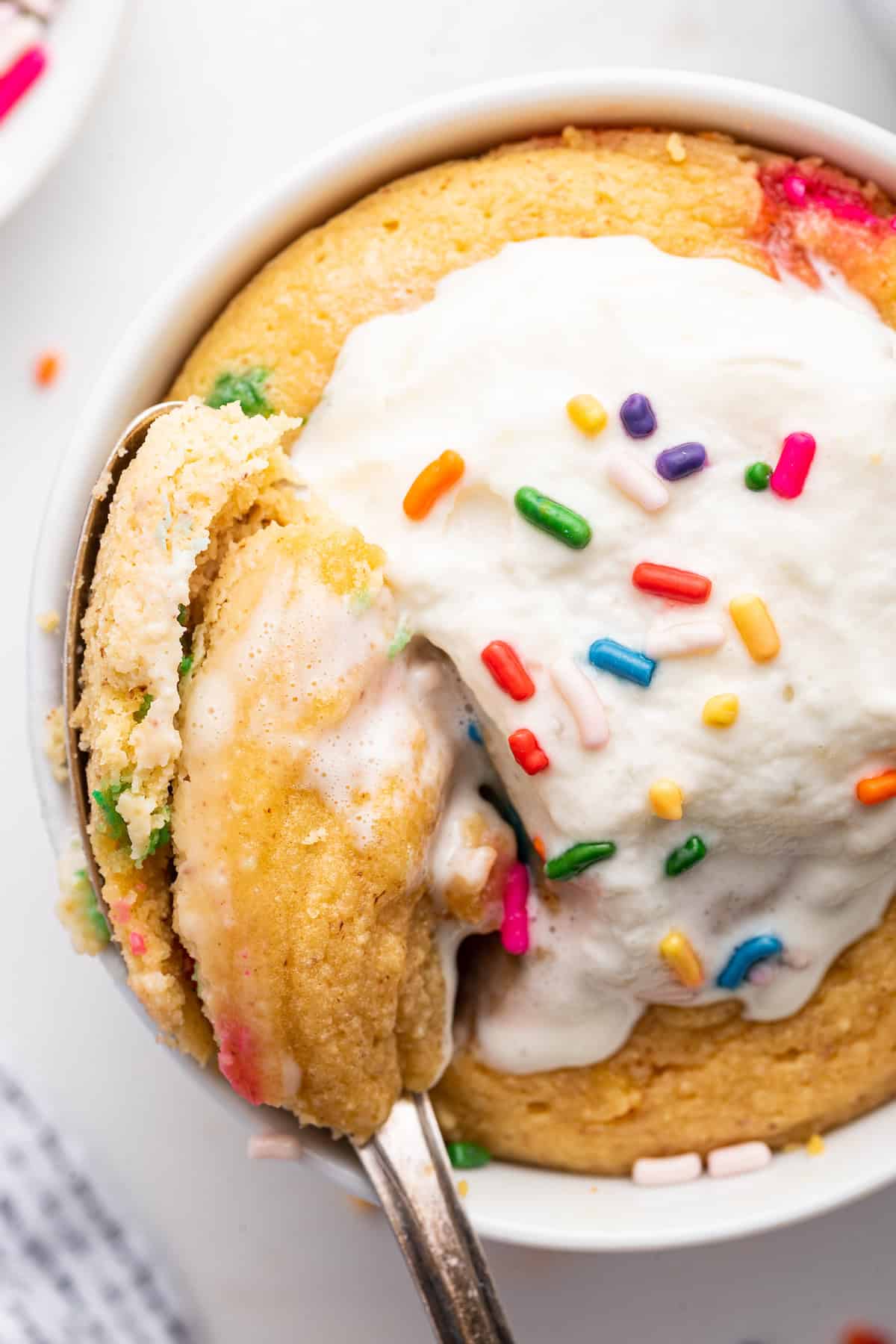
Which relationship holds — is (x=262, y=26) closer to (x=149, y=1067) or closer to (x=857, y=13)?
(x=857, y=13)

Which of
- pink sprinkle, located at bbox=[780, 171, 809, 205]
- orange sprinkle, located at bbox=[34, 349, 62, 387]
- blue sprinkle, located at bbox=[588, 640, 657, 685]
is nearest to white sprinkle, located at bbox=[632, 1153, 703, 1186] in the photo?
blue sprinkle, located at bbox=[588, 640, 657, 685]

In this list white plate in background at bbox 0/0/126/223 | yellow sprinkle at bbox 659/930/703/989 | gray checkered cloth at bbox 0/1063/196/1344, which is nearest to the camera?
yellow sprinkle at bbox 659/930/703/989

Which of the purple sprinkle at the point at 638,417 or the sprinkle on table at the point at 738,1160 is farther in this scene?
the sprinkle on table at the point at 738,1160

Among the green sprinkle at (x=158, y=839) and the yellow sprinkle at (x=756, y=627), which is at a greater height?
the green sprinkle at (x=158, y=839)

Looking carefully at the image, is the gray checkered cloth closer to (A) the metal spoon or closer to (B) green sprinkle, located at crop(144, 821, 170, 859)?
(A) the metal spoon

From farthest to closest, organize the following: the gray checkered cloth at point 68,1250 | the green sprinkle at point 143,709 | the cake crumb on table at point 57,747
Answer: the gray checkered cloth at point 68,1250 < the cake crumb on table at point 57,747 < the green sprinkle at point 143,709

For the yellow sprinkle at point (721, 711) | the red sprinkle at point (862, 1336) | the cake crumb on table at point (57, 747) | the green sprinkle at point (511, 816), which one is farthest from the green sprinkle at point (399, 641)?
the red sprinkle at point (862, 1336)

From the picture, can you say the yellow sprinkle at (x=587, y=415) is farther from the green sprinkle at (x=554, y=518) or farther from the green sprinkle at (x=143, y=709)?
the green sprinkle at (x=143, y=709)

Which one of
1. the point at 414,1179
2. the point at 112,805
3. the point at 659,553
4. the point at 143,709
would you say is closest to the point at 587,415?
the point at 659,553
